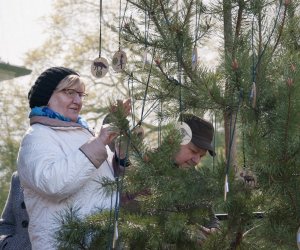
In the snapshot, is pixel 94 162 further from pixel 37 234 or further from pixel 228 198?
pixel 228 198

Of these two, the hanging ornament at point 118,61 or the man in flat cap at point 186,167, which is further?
the hanging ornament at point 118,61

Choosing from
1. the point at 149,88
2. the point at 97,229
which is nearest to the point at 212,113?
the point at 149,88

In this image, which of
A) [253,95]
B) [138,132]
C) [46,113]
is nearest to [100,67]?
[46,113]

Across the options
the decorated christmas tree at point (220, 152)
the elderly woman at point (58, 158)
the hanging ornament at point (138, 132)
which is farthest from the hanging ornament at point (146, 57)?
the hanging ornament at point (138, 132)

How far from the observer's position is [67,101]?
298 centimetres

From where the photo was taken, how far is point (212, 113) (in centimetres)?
256

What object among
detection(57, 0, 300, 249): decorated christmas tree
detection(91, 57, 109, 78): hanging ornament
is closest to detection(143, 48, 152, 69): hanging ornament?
detection(57, 0, 300, 249): decorated christmas tree

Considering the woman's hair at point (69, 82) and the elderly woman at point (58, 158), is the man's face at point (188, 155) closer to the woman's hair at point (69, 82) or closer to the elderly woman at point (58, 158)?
the elderly woman at point (58, 158)

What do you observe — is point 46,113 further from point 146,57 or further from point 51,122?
point 146,57

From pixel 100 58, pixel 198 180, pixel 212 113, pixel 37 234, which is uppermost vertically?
pixel 100 58

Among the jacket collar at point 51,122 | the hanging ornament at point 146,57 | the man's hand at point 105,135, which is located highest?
the hanging ornament at point 146,57

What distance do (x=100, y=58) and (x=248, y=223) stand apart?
716mm

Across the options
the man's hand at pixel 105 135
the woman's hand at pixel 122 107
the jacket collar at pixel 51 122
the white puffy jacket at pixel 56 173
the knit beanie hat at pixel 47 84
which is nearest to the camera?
the woman's hand at pixel 122 107

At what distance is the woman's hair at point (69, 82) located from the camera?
2.97m
